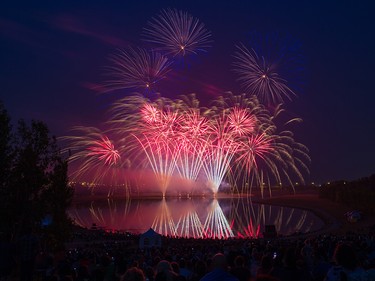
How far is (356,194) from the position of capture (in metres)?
77.6

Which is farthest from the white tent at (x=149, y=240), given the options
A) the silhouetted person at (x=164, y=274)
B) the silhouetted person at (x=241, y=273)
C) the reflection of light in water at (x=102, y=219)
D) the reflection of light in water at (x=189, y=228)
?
the reflection of light in water at (x=102, y=219)

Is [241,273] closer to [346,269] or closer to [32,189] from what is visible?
[346,269]

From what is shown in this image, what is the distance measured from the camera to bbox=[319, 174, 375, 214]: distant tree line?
70375 mm

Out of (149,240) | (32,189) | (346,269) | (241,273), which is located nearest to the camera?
(346,269)

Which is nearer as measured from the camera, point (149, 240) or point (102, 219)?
point (149, 240)

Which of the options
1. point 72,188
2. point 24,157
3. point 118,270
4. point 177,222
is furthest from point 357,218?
point 118,270

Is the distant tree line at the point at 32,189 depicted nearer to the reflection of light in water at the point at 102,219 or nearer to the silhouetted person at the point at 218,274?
the silhouetted person at the point at 218,274

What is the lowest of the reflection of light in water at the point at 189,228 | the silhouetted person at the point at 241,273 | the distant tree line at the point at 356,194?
the silhouetted person at the point at 241,273

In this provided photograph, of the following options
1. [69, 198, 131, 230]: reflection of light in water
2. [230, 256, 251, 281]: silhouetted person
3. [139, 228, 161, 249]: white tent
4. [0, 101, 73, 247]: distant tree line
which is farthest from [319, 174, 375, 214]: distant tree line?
[230, 256, 251, 281]: silhouetted person

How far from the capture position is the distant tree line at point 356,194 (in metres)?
70.4

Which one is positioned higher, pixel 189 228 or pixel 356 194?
pixel 356 194

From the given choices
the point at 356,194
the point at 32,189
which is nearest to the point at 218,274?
the point at 32,189

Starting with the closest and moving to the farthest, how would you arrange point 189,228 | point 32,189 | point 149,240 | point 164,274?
point 164,274 < point 32,189 < point 149,240 < point 189,228

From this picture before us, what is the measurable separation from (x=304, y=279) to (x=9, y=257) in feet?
21.1
